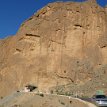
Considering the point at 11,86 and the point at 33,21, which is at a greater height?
the point at 33,21

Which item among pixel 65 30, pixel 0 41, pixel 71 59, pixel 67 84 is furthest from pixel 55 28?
pixel 0 41

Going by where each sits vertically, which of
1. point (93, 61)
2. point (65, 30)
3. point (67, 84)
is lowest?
point (67, 84)

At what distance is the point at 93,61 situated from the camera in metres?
96.1

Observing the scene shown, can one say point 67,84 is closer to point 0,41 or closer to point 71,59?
point 71,59

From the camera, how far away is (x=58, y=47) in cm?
10212

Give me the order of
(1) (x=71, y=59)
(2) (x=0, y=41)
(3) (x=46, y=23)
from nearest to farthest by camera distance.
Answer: (1) (x=71, y=59) < (3) (x=46, y=23) < (2) (x=0, y=41)

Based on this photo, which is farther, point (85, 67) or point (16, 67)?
point (16, 67)

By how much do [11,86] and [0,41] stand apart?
22.6 metres

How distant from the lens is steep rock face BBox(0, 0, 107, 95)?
320ft

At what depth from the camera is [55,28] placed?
102625 millimetres

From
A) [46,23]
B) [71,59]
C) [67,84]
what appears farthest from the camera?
[46,23]

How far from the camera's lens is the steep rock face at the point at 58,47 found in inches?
3841

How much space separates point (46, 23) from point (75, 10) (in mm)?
8379

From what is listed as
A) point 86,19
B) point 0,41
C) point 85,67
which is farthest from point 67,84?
point 0,41
